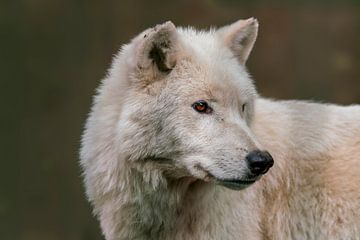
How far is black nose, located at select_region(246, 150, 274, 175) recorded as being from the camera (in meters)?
5.05

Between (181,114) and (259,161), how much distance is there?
0.59 metres

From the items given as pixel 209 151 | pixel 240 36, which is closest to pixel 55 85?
pixel 240 36

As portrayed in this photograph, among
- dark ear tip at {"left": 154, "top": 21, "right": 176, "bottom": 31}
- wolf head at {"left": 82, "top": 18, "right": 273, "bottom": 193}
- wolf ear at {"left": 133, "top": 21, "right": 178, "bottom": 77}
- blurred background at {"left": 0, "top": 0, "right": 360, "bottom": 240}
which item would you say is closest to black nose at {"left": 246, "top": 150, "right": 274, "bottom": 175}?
wolf head at {"left": 82, "top": 18, "right": 273, "bottom": 193}

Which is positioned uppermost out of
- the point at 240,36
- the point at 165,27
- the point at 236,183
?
the point at 165,27

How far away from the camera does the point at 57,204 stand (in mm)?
8242

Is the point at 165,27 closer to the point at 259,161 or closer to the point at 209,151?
the point at 209,151

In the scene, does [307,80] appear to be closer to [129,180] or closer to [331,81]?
[331,81]

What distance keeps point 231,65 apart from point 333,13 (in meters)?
3.59

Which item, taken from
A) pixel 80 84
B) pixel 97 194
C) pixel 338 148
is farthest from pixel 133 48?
pixel 80 84

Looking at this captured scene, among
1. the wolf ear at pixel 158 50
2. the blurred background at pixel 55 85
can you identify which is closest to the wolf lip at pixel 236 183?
the wolf ear at pixel 158 50

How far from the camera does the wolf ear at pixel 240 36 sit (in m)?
5.82

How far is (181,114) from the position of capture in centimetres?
→ 532

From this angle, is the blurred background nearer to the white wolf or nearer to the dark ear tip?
the white wolf

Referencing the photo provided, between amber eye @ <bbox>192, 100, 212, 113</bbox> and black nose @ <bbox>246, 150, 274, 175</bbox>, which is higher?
amber eye @ <bbox>192, 100, 212, 113</bbox>
